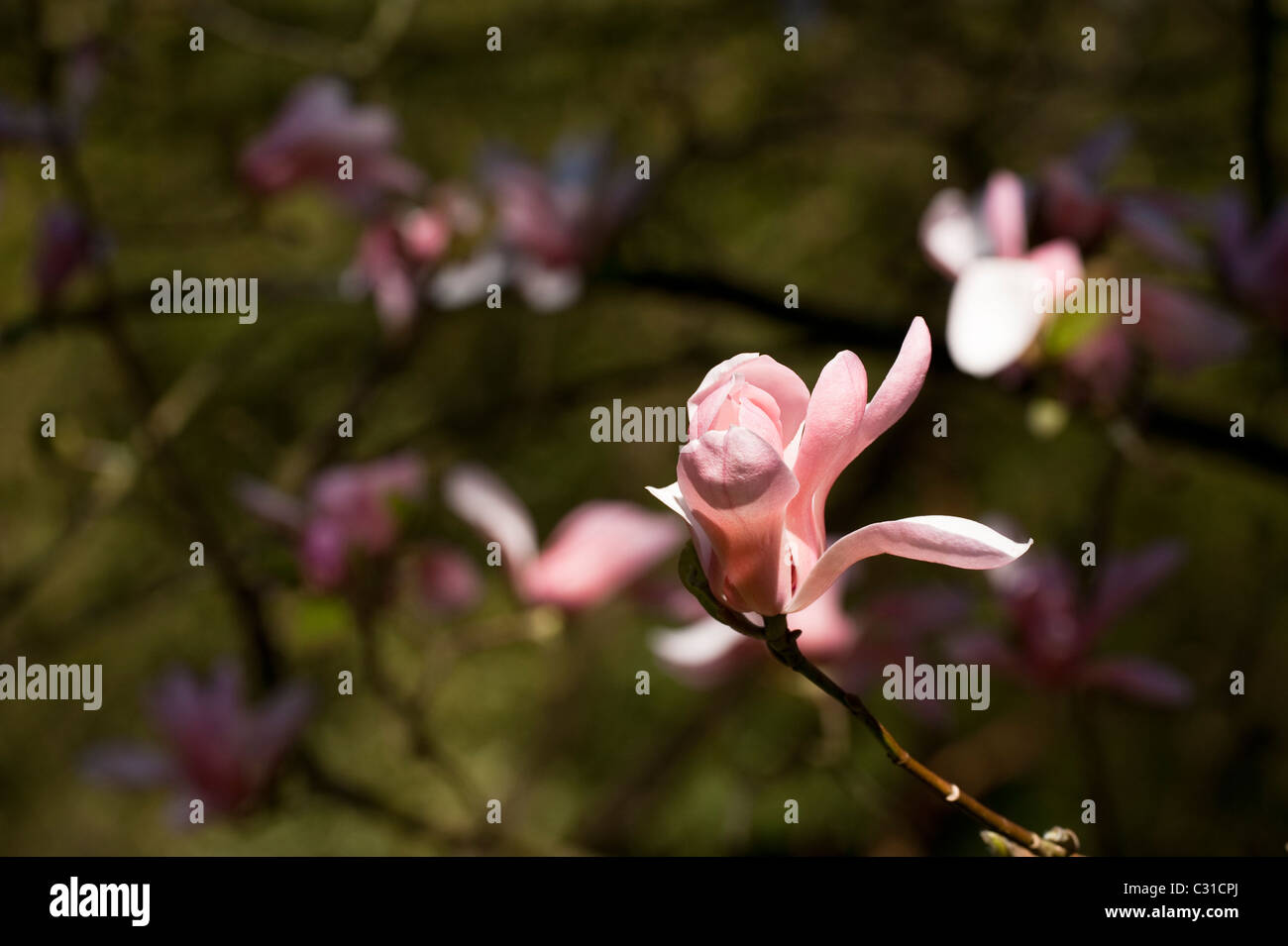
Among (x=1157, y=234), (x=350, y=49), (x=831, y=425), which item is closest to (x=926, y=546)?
(x=831, y=425)

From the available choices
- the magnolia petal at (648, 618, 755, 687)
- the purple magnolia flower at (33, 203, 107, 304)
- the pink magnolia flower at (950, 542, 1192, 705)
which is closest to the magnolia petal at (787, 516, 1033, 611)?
the magnolia petal at (648, 618, 755, 687)

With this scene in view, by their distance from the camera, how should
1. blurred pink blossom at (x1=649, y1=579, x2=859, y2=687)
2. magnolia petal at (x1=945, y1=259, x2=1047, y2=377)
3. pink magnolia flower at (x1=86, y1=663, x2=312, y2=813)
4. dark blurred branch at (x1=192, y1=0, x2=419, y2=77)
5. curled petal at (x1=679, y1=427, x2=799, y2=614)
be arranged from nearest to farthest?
1. curled petal at (x1=679, y1=427, x2=799, y2=614)
2. magnolia petal at (x1=945, y1=259, x2=1047, y2=377)
3. blurred pink blossom at (x1=649, y1=579, x2=859, y2=687)
4. pink magnolia flower at (x1=86, y1=663, x2=312, y2=813)
5. dark blurred branch at (x1=192, y1=0, x2=419, y2=77)

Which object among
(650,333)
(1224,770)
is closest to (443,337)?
(650,333)

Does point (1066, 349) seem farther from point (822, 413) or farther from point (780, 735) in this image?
point (780, 735)

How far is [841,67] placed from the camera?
1.41 metres

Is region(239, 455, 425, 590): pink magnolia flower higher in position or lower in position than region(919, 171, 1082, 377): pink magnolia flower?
lower

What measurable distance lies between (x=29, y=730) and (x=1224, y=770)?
1434 mm

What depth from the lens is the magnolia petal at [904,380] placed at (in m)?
0.31

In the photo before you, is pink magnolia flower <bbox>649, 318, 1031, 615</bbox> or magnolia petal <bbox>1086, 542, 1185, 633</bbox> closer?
pink magnolia flower <bbox>649, 318, 1031, 615</bbox>

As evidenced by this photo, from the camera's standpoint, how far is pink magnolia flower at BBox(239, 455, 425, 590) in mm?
662

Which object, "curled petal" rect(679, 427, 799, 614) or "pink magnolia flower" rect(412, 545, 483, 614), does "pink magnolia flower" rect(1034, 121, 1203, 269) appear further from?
"pink magnolia flower" rect(412, 545, 483, 614)

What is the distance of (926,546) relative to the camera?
31 centimetres

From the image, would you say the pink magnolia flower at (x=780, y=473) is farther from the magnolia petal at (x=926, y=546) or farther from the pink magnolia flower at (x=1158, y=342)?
the pink magnolia flower at (x=1158, y=342)

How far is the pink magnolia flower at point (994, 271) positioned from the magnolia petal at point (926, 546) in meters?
0.16
